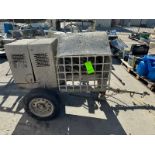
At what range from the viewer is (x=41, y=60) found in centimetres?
372

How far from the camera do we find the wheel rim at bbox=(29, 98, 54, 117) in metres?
3.87

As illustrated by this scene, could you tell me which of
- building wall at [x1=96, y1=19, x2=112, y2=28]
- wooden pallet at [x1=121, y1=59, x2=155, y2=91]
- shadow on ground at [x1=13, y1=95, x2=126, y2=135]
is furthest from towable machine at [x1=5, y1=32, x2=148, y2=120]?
building wall at [x1=96, y1=19, x2=112, y2=28]

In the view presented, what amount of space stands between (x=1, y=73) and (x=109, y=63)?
17.4ft

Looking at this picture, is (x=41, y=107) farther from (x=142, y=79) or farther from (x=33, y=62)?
(x=142, y=79)

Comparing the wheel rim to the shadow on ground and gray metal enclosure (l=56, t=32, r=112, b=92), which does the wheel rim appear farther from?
gray metal enclosure (l=56, t=32, r=112, b=92)

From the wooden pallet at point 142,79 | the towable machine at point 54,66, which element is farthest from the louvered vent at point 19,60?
the wooden pallet at point 142,79

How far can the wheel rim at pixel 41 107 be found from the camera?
12.7 ft

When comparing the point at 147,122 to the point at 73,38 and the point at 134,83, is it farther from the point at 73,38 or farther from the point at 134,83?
the point at 73,38

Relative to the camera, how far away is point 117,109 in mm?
4559

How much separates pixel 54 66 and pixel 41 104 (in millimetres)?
1000

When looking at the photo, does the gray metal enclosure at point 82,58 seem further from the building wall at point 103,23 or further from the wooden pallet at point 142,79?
the building wall at point 103,23

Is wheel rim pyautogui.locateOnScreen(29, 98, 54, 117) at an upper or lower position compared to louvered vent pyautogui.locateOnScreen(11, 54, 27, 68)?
lower

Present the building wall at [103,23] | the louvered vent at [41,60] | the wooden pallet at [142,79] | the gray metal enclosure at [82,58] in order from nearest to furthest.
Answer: the gray metal enclosure at [82,58] < the louvered vent at [41,60] < the wooden pallet at [142,79] < the building wall at [103,23]

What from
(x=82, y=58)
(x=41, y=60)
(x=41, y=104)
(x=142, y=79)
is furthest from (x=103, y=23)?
(x=41, y=104)
